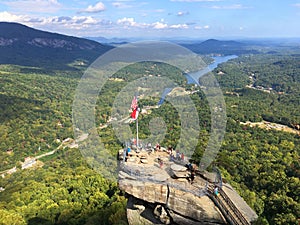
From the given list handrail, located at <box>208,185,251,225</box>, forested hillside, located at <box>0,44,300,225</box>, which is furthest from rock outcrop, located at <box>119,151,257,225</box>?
forested hillside, located at <box>0,44,300,225</box>

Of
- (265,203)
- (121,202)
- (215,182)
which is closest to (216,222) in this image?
(215,182)

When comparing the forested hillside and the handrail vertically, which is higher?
the handrail

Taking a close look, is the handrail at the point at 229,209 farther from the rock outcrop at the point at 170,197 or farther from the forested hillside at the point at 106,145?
the forested hillside at the point at 106,145

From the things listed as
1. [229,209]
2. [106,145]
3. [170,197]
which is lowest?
[106,145]

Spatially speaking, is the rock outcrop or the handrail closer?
the handrail

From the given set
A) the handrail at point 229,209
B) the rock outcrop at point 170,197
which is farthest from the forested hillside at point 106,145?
the rock outcrop at point 170,197

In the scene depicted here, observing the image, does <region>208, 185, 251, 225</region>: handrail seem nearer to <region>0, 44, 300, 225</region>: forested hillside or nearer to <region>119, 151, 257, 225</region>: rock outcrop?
<region>119, 151, 257, 225</region>: rock outcrop

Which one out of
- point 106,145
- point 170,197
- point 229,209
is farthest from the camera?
point 106,145

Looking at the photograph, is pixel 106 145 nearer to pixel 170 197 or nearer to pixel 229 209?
pixel 170 197

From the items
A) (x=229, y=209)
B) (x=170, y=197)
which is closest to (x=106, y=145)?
(x=170, y=197)
